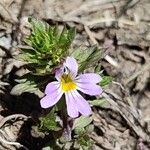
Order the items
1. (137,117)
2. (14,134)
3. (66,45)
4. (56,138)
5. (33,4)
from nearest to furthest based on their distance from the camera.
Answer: (66,45)
(56,138)
(14,134)
(137,117)
(33,4)

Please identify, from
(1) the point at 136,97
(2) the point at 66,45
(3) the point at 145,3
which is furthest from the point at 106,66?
(2) the point at 66,45

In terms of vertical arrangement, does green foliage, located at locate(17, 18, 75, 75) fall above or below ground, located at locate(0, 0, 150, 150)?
above

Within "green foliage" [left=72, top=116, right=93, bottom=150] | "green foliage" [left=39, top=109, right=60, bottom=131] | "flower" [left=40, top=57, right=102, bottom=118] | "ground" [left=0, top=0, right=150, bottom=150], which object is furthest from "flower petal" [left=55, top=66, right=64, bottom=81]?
"ground" [left=0, top=0, right=150, bottom=150]

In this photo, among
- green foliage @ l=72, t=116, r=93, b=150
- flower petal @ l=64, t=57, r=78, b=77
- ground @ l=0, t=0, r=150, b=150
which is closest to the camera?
flower petal @ l=64, t=57, r=78, b=77

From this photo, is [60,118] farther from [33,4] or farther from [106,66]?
[33,4]

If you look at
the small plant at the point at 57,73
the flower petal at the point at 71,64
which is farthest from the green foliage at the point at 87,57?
the flower petal at the point at 71,64

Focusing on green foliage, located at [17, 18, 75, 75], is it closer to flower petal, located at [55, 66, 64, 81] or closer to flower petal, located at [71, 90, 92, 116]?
flower petal, located at [55, 66, 64, 81]
